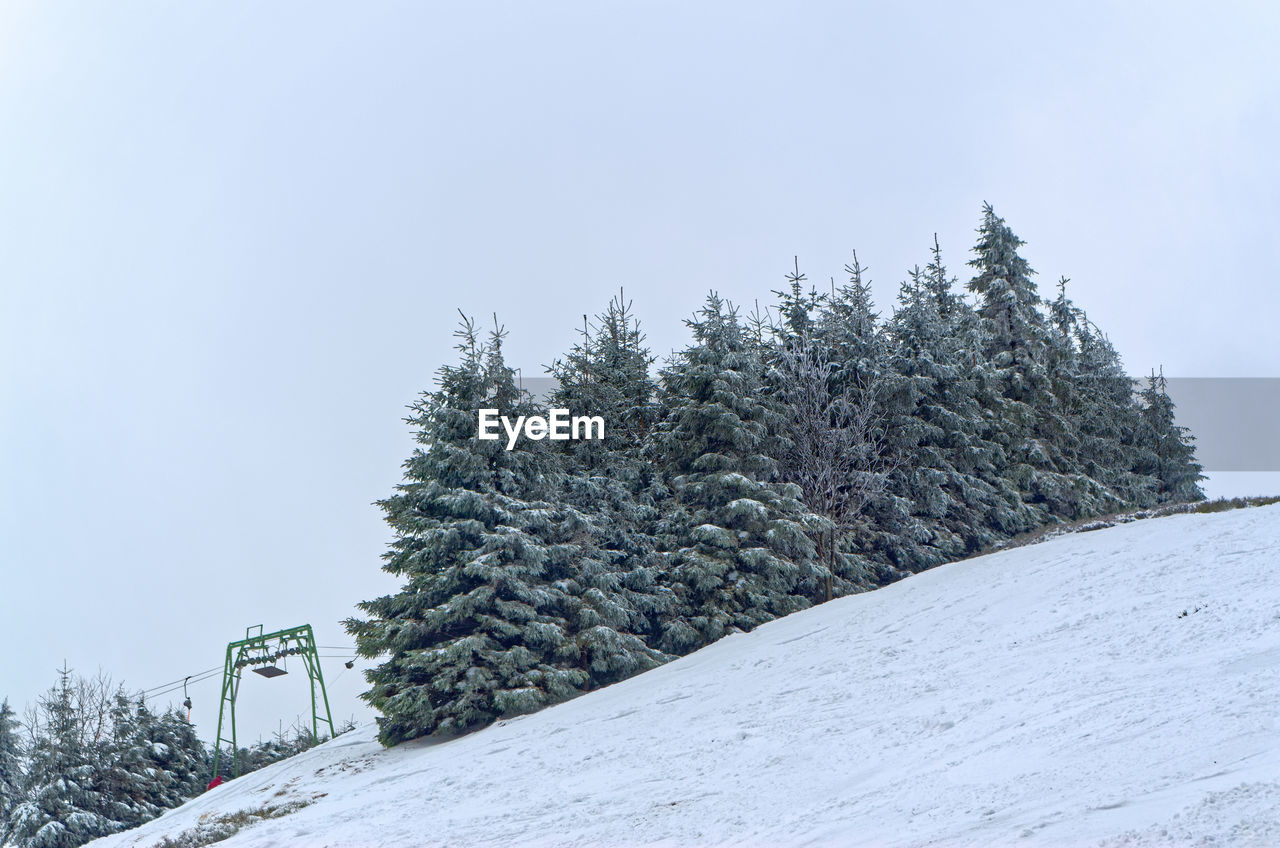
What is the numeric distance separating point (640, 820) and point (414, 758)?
901cm

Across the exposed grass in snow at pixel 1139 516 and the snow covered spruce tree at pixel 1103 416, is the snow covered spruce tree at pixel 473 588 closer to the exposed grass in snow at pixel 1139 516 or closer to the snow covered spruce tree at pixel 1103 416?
the exposed grass in snow at pixel 1139 516

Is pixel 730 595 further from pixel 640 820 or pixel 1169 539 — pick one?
pixel 640 820

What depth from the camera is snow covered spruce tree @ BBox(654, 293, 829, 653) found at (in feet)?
74.3

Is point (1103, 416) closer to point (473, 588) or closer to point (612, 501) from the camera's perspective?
point (612, 501)

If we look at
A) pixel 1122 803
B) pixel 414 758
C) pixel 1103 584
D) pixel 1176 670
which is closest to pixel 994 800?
pixel 1122 803

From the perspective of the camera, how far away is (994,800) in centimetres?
757

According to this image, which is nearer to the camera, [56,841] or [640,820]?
[640,820]

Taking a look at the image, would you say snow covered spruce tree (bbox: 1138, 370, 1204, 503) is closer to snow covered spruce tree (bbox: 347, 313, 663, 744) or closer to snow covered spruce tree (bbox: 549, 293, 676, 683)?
snow covered spruce tree (bbox: 549, 293, 676, 683)

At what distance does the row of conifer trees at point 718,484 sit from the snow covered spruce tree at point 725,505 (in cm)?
6

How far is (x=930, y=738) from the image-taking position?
9945mm

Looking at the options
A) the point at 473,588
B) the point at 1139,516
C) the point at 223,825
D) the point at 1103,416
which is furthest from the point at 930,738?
the point at 1103,416

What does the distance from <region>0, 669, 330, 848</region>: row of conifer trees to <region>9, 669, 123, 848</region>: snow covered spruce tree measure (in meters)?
0.04

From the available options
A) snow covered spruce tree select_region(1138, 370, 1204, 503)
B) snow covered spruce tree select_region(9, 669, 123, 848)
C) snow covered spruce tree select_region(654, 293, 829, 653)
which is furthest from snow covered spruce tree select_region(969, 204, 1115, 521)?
snow covered spruce tree select_region(9, 669, 123, 848)

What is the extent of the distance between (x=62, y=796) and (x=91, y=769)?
1.53m
